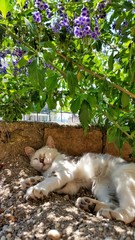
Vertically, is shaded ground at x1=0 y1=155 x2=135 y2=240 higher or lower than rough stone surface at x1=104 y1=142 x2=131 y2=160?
lower

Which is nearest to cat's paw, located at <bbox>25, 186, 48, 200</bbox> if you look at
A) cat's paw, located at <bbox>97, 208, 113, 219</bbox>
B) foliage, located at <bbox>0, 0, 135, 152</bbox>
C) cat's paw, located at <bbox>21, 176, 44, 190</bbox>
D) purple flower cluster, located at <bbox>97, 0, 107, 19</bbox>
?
cat's paw, located at <bbox>21, 176, 44, 190</bbox>

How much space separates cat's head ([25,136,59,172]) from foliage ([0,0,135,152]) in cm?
37

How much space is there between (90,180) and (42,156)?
41 cm

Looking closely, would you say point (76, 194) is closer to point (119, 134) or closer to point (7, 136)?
point (119, 134)

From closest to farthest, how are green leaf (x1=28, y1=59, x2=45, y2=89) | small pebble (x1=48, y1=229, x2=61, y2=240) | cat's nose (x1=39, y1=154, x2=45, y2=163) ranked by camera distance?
green leaf (x1=28, y1=59, x2=45, y2=89), small pebble (x1=48, y1=229, x2=61, y2=240), cat's nose (x1=39, y1=154, x2=45, y2=163)

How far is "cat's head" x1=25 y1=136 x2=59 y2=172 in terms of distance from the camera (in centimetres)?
211

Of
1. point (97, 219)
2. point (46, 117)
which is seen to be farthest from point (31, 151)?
point (97, 219)

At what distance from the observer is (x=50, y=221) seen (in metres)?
1.26

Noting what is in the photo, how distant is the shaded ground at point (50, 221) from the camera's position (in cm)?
116

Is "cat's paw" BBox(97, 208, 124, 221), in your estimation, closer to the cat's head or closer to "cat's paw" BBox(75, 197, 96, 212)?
"cat's paw" BBox(75, 197, 96, 212)

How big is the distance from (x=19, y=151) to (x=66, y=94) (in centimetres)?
67

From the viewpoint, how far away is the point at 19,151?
2207 mm

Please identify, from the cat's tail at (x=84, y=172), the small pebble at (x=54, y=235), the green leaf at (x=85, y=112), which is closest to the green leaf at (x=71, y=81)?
the green leaf at (x=85, y=112)

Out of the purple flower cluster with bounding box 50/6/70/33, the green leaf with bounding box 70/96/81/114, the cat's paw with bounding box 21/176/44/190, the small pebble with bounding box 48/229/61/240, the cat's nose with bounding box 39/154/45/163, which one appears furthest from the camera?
the cat's nose with bounding box 39/154/45/163
